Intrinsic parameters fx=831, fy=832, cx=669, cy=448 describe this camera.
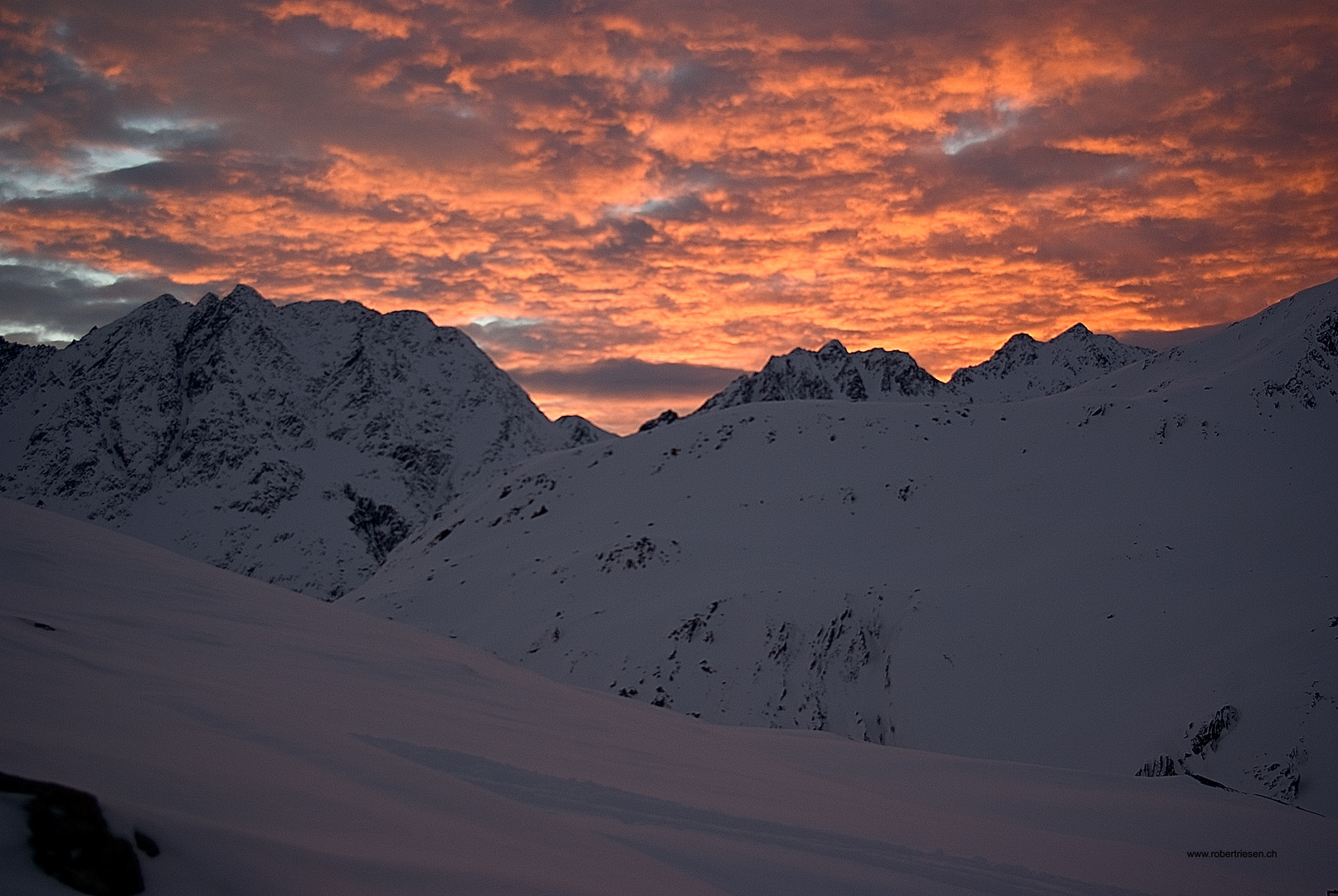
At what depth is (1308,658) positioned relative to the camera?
767 inches

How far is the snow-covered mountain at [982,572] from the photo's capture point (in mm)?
20891

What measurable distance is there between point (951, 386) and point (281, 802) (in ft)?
432

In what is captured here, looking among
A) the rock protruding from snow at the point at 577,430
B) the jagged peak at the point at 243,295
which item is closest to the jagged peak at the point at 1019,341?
the rock protruding from snow at the point at 577,430

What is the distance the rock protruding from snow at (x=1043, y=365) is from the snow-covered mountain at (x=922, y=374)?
0.44 ft

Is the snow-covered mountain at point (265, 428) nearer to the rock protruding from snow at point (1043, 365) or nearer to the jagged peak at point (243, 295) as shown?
the jagged peak at point (243, 295)

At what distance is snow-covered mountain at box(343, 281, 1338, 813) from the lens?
20891 mm

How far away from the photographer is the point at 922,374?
118m

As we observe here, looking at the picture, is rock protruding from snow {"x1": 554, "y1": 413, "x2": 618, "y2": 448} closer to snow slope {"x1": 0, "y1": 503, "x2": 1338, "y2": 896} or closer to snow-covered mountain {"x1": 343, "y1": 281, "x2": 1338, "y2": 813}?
snow-covered mountain {"x1": 343, "y1": 281, "x2": 1338, "y2": 813}

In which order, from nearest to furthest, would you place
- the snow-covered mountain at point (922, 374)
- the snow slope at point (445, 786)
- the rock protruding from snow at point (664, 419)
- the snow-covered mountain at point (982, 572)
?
the snow slope at point (445, 786), the snow-covered mountain at point (982, 572), the rock protruding from snow at point (664, 419), the snow-covered mountain at point (922, 374)

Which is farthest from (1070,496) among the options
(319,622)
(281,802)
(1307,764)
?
(281,802)

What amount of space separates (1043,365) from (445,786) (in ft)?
483

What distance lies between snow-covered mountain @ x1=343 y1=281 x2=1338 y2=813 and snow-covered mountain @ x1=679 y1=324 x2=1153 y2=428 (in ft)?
167

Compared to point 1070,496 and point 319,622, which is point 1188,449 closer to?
point 1070,496

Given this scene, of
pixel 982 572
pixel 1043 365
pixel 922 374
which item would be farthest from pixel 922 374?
pixel 982 572
